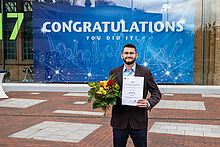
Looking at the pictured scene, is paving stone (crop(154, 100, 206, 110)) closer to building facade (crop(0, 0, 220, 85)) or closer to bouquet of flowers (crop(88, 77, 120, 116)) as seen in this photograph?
building facade (crop(0, 0, 220, 85))

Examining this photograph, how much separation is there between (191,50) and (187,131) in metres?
8.66

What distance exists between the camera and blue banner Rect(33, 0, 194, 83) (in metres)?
14.4

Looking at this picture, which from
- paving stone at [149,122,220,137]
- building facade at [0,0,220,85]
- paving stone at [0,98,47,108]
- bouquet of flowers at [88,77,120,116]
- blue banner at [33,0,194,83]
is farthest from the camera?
blue banner at [33,0,194,83]

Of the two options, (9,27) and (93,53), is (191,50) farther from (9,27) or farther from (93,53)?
(9,27)

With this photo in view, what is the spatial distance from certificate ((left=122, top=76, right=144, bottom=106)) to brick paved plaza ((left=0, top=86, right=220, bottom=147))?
2651 mm

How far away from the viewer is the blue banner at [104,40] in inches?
567

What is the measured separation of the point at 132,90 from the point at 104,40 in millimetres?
12045

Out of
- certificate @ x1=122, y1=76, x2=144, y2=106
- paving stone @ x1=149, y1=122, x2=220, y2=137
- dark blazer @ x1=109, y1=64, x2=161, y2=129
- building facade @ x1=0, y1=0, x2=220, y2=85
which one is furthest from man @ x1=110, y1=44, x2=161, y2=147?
building facade @ x1=0, y1=0, x2=220, y2=85

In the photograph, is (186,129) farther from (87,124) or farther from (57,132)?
(57,132)

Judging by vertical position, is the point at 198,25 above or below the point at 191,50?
above

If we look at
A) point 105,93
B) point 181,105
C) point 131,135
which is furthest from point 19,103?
point 105,93

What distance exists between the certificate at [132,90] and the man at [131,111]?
0.11m

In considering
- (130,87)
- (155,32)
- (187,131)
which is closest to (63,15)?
(155,32)

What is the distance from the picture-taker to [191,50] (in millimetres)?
14305
